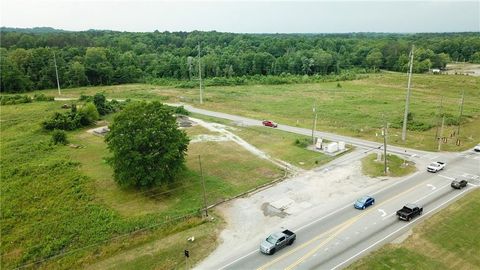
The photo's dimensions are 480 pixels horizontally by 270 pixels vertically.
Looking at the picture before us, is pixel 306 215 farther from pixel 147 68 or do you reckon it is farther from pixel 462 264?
pixel 147 68

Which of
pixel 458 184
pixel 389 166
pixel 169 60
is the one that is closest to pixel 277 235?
pixel 458 184

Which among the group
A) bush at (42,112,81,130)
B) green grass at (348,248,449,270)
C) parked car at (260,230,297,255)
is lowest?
green grass at (348,248,449,270)

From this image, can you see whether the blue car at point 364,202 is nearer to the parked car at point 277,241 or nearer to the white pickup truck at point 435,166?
the parked car at point 277,241

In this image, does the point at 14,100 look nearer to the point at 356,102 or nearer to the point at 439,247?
the point at 356,102

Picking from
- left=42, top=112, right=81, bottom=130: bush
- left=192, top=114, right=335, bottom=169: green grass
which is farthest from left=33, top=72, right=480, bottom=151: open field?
left=42, top=112, right=81, bottom=130: bush

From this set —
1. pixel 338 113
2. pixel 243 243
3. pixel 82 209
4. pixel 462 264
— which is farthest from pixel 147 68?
pixel 462 264

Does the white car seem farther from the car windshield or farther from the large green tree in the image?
the large green tree
